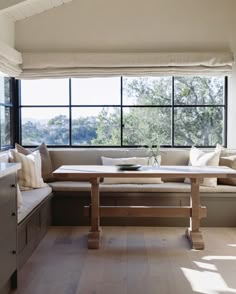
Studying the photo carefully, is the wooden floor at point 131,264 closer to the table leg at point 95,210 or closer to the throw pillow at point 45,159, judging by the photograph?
the table leg at point 95,210

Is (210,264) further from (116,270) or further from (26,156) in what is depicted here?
(26,156)

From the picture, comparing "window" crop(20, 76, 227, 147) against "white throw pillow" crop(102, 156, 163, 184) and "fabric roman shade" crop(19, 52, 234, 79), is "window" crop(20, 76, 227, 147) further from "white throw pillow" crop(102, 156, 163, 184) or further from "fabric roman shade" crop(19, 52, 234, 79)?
"white throw pillow" crop(102, 156, 163, 184)

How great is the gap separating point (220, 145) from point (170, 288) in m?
2.94

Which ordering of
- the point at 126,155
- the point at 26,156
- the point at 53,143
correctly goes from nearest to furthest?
the point at 26,156, the point at 126,155, the point at 53,143

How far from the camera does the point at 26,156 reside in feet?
15.5

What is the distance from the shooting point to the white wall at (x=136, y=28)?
5406mm

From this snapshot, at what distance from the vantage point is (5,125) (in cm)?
539

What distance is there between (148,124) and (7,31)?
2.24 metres

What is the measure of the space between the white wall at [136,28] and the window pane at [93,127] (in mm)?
850

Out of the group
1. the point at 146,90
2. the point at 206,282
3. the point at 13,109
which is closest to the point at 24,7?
the point at 13,109

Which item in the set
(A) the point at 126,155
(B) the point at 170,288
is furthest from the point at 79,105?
(B) the point at 170,288

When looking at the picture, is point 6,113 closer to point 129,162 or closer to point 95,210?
point 129,162

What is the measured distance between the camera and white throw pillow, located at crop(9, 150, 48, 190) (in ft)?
15.0

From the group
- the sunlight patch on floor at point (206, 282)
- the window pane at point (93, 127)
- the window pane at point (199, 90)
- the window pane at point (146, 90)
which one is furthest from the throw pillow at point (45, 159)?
the sunlight patch on floor at point (206, 282)
